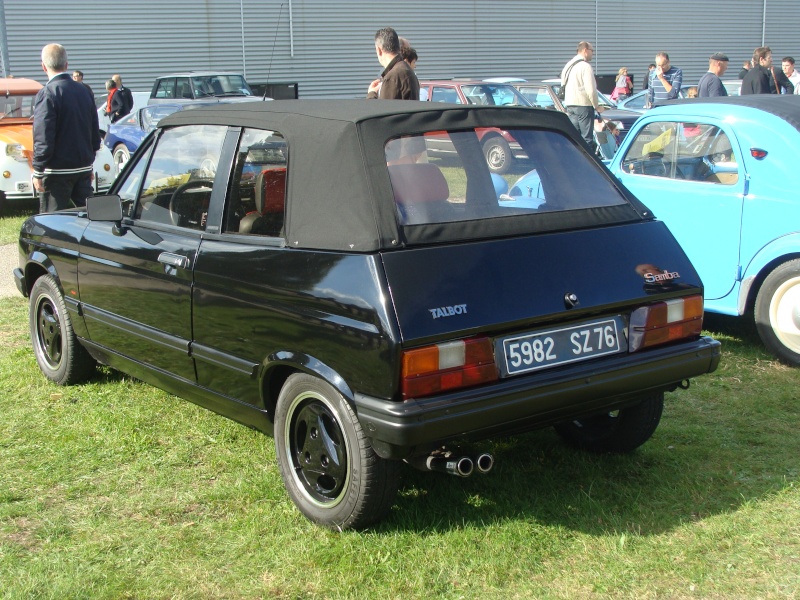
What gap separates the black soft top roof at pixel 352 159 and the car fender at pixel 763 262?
7.01 feet

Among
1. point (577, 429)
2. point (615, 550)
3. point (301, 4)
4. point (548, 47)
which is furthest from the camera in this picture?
point (548, 47)

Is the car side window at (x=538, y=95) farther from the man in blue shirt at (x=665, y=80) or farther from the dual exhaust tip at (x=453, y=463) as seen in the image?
the dual exhaust tip at (x=453, y=463)

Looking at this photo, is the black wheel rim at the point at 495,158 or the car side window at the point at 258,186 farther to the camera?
the black wheel rim at the point at 495,158

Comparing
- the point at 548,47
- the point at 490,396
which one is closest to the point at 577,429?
the point at 490,396

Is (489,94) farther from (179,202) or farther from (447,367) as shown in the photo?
(447,367)

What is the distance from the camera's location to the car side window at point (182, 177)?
4.22 metres

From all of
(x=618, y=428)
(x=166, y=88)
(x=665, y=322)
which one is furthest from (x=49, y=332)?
(x=166, y=88)

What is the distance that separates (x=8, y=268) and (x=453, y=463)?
736 cm

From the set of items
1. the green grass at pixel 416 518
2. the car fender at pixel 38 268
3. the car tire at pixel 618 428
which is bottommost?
the green grass at pixel 416 518

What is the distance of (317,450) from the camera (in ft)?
11.9

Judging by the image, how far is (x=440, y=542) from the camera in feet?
11.5

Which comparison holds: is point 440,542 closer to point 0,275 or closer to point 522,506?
point 522,506

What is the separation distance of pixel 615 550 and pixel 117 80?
707 inches

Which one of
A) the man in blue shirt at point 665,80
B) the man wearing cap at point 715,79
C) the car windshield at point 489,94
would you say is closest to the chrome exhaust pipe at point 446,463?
the man wearing cap at point 715,79
